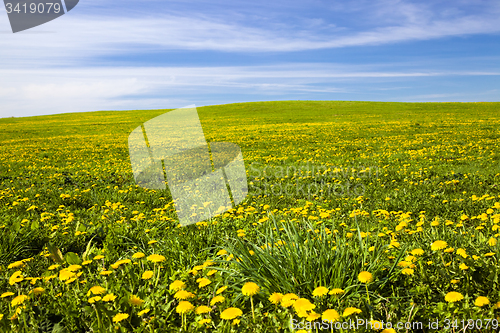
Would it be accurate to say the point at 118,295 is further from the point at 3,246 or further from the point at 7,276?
the point at 3,246

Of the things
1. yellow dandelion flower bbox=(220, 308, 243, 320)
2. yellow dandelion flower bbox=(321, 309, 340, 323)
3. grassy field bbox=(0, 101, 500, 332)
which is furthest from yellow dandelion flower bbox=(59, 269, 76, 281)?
yellow dandelion flower bbox=(321, 309, 340, 323)

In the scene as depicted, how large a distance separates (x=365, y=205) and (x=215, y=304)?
4.95m

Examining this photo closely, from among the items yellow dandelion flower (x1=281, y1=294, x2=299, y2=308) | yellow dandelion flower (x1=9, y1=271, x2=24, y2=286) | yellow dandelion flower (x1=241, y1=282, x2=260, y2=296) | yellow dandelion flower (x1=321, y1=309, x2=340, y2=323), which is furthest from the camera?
yellow dandelion flower (x1=9, y1=271, x2=24, y2=286)

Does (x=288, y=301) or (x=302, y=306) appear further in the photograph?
(x=288, y=301)

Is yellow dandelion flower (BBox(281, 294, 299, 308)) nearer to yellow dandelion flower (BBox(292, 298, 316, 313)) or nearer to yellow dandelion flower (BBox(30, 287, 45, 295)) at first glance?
yellow dandelion flower (BBox(292, 298, 316, 313))

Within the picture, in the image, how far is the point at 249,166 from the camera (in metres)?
12.5

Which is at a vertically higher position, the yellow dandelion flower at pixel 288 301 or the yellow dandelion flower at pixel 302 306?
the yellow dandelion flower at pixel 302 306

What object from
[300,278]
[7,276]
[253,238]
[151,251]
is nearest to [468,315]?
[300,278]

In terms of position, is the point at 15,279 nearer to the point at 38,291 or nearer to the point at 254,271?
the point at 38,291

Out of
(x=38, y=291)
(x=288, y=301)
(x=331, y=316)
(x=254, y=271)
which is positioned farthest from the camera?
(x=254, y=271)

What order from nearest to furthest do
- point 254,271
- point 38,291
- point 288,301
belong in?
1. point 288,301
2. point 38,291
3. point 254,271

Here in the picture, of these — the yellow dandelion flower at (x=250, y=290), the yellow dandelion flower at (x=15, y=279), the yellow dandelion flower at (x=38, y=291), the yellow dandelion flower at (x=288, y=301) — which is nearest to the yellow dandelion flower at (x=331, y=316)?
the yellow dandelion flower at (x=288, y=301)

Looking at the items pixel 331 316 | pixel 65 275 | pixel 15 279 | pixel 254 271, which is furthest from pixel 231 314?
pixel 15 279

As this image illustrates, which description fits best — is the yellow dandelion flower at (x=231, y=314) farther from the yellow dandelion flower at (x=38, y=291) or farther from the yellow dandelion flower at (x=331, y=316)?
the yellow dandelion flower at (x=38, y=291)
